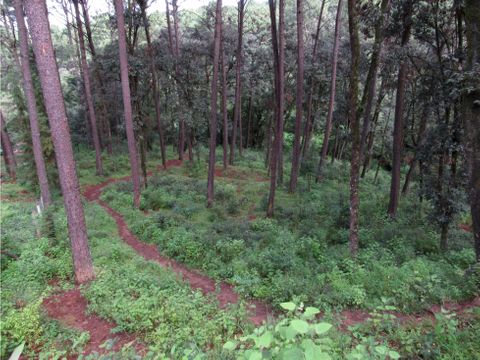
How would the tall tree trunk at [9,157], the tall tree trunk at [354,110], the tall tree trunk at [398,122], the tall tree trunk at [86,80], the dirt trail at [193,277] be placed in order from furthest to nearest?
1. the tall tree trunk at [9,157]
2. the tall tree trunk at [86,80]
3. the tall tree trunk at [398,122]
4. the tall tree trunk at [354,110]
5. the dirt trail at [193,277]

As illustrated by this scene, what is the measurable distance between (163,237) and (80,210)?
393cm

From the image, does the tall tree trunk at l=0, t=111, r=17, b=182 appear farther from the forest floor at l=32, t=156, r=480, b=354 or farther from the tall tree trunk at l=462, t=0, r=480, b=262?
the tall tree trunk at l=462, t=0, r=480, b=262

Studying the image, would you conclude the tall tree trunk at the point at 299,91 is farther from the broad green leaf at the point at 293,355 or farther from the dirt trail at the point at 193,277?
the broad green leaf at the point at 293,355

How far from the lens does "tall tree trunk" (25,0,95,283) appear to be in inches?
262

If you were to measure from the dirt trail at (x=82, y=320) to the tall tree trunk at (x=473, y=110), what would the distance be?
7065mm

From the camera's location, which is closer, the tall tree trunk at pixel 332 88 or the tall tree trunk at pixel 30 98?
the tall tree trunk at pixel 30 98

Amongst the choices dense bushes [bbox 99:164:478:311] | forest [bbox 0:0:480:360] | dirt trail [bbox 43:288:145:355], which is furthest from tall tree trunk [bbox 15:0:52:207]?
dirt trail [bbox 43:288:145:355]

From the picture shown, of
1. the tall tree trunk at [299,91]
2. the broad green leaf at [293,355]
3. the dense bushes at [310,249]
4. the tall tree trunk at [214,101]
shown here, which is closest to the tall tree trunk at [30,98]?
the dense bushes at [310,249]

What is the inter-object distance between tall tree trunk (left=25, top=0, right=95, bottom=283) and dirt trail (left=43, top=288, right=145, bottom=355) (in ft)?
2.43

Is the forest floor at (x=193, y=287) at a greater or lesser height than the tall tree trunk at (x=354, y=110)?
lesser

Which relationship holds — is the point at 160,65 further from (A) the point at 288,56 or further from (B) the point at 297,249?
(B) the point at 297,249

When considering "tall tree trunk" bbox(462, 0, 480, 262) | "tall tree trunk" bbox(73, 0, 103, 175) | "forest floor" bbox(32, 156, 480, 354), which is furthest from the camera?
"tall tree trunk" bbox(73, 0, 103, 175)

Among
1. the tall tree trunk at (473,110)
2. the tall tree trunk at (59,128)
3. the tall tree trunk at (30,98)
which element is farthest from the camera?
the tall tree trunk at (30,98)

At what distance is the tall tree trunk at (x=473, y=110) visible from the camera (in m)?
5.97
